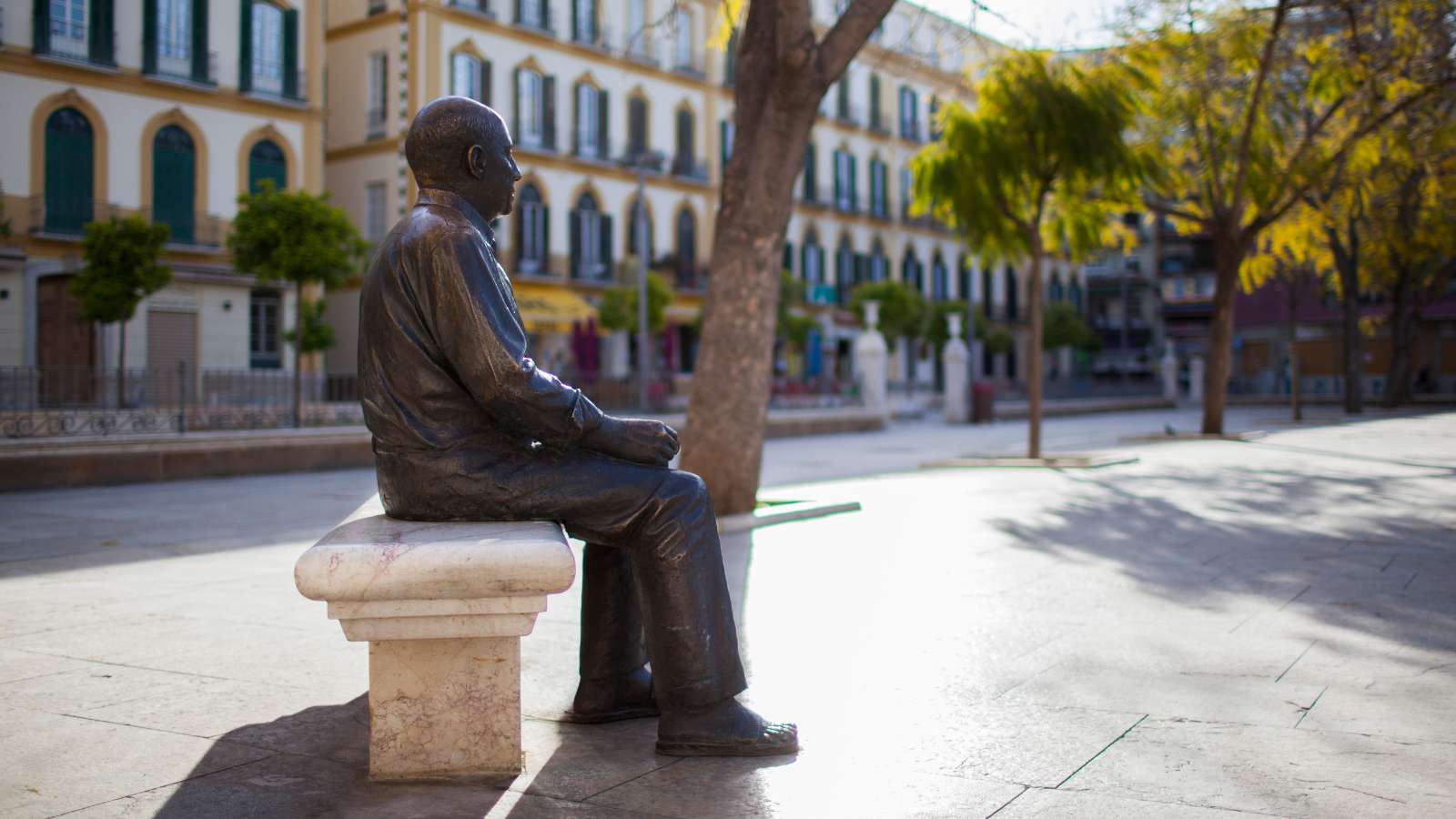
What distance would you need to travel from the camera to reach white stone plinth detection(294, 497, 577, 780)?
9.16 ft

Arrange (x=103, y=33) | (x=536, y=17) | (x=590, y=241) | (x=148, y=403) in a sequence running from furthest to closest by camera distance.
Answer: (x=590, y=241), (x=536, y=17), (x=103, y=33), (x=148, y=403)

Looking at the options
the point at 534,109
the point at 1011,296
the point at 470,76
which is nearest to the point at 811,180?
the point at 534,109

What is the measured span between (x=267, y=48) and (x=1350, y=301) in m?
27.9

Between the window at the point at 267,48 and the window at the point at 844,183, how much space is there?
25.2 metres

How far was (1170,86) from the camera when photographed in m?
18.3

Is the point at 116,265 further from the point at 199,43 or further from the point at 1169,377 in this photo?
the point at 1169,377

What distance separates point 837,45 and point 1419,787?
672 cm

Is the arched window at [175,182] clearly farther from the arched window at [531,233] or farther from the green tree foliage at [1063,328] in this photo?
the green tree foliage at [1063,328]

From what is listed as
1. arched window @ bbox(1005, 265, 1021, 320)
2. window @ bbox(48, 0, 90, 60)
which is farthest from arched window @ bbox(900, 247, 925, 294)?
window @ bbox(48, 0, 90, 60)

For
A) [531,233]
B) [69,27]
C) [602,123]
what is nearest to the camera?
[69,27]

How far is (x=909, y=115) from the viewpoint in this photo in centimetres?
5472

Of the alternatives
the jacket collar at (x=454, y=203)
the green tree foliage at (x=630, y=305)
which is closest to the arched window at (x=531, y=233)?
the green tree foliage at (x=630, y=305)

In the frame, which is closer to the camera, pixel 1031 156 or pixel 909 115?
pixel 1031 156

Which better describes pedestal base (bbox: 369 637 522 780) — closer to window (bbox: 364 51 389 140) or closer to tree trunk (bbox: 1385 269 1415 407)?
window (bbox: 364 51 389 140)
